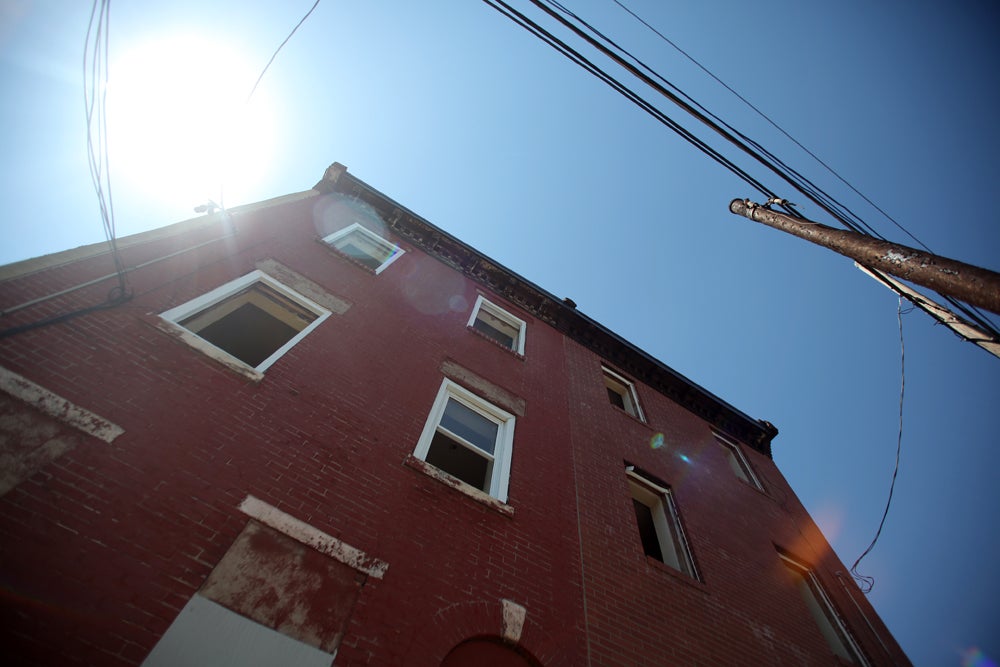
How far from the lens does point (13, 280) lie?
4.42 m

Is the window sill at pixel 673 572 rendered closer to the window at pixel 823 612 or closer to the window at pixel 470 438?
the window at pixel 470 438

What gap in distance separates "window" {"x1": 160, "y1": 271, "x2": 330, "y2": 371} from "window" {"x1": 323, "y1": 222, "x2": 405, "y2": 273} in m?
2.38

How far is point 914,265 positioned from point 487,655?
561cm

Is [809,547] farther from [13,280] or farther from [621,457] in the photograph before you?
[13,280]

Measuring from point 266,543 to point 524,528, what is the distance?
3145 millimetres

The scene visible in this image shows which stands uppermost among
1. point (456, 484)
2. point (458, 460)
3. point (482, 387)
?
point (482, 387)

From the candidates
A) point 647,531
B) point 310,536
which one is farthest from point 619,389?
point 310,536

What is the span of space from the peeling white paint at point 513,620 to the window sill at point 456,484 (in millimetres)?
1104

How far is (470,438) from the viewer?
6.82m

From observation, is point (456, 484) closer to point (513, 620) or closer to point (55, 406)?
point (513, 620)

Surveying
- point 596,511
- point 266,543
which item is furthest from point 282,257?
point 596,511

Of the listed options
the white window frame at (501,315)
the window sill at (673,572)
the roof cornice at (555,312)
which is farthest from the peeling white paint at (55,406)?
the roof cornice at (555,312)

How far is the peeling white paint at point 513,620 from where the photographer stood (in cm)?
444

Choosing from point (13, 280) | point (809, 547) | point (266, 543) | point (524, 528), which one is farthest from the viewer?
point (809, 547)
